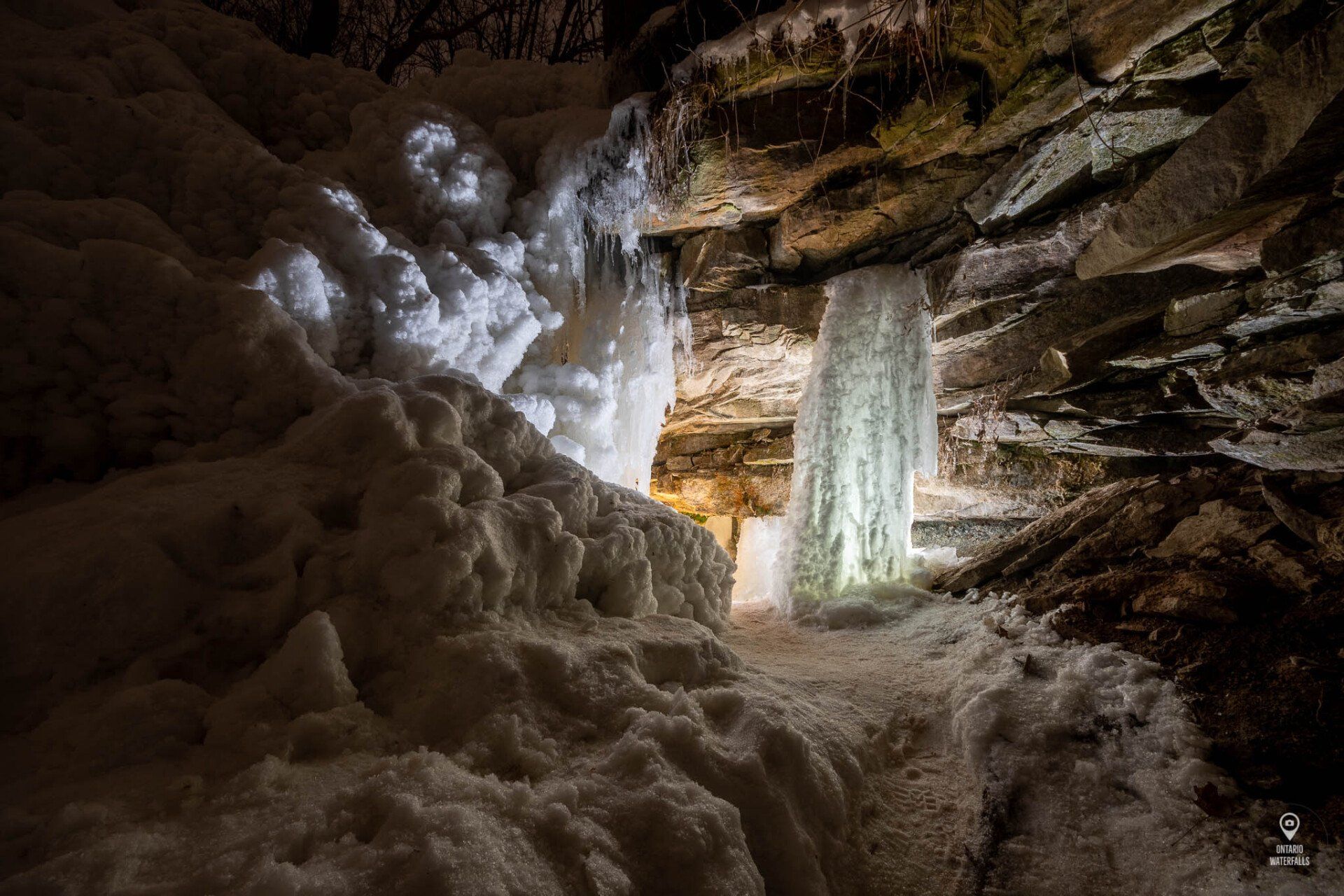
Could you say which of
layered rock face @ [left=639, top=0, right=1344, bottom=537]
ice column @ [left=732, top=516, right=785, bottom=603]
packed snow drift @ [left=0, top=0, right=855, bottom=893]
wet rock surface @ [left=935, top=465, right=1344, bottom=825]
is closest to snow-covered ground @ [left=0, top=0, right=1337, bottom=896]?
packed snow drift @ [left=0, top=0, right=855, bottom=893]

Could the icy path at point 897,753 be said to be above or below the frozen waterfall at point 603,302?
below

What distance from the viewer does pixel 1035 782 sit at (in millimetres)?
2463

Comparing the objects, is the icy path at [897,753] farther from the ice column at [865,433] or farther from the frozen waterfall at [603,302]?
the frozen waterfall at [603,302]

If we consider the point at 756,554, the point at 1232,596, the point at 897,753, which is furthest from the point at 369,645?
the point at 756,554

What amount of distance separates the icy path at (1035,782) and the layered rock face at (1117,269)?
278 millimetres

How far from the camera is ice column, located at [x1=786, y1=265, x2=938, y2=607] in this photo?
23.6ft

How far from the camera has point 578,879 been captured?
1.50m

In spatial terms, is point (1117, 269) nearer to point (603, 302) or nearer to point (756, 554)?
point (603, 302)

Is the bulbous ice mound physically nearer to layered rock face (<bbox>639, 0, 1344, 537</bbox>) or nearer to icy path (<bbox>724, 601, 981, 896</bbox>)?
icy path (<bbox>724, 601, 981, 896</bbox>)

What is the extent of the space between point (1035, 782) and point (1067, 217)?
231 inches

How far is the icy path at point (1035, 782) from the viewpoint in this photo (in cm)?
203

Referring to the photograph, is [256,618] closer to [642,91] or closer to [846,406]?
[642,91]

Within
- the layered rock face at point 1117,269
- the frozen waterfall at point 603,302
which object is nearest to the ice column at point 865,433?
the layered rock face at point 1117,269

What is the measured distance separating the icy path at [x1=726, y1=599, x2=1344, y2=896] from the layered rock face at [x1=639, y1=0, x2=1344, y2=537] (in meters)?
3.02
